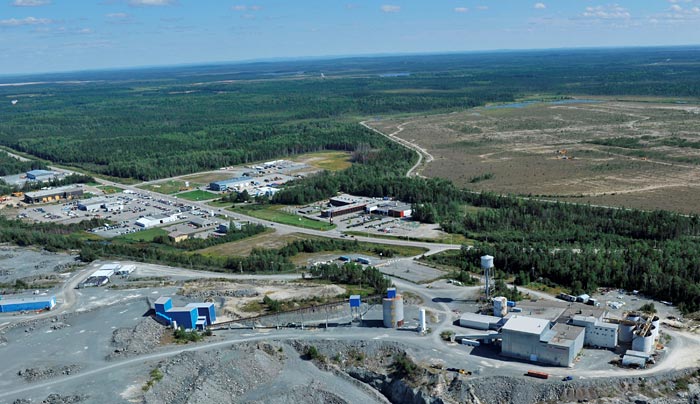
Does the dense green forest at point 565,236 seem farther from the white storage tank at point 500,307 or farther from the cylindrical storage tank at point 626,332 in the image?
the white storage tank at point 500,307

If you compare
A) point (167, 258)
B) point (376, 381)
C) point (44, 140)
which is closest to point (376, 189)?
point (167, 258)

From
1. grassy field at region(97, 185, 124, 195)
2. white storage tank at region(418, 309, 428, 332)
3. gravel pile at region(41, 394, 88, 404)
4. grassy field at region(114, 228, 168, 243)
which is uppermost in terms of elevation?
white storage tank at region(418, 309, 428, 332)

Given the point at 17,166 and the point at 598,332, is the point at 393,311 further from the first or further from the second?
the point at 17,166

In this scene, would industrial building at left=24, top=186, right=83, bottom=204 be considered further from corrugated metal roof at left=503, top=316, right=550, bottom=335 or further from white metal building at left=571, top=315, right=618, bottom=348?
white metal building at left=571, top=315, right=618, bottom=348

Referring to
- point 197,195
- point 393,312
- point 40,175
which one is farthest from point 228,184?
point 393,312

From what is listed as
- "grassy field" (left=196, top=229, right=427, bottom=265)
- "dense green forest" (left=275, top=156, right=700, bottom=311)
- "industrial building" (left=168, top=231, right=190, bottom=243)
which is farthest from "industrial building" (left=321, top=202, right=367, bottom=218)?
"industrial building" (left=168, top=231, right=190, bottom=243)

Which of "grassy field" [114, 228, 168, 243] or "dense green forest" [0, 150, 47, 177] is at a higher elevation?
"dense green forest" [0, 150, 47, 177]
